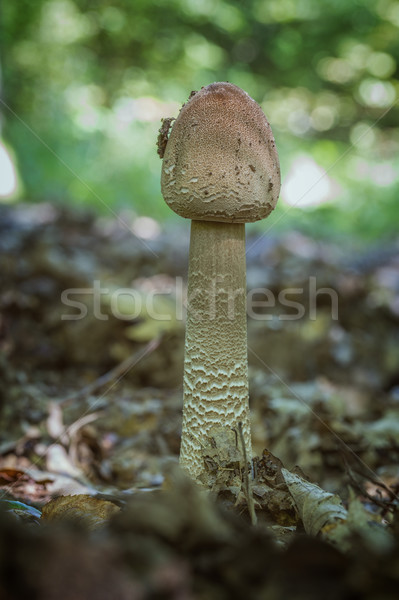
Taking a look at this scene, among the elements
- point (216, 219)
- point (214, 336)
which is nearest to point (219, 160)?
point (216, 219)

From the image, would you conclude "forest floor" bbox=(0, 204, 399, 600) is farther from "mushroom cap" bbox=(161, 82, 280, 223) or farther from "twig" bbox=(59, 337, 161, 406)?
"mushroom cap" bbox=(161, 82, 280, 223)

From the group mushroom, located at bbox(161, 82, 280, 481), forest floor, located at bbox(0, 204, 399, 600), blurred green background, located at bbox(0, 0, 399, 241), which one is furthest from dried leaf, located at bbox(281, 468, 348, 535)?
blurred green background, located at bbox(0, 0, 399, 241)
